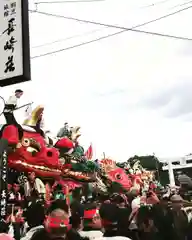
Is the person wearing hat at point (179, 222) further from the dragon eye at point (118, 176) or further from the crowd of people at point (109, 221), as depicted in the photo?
the dragon eye at point (118, 176)

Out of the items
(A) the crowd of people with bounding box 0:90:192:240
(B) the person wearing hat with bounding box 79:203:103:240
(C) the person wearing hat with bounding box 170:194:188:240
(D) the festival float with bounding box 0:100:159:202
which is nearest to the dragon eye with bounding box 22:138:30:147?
(D) the festival float with bounding box 0:100:159:202

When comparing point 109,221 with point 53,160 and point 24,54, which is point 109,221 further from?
point 53,160

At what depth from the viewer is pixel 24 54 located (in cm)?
598

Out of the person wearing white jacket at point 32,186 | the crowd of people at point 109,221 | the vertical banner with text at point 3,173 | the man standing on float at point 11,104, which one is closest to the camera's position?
the crowd of people at point 109,221

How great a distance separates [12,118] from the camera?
34.4 feet

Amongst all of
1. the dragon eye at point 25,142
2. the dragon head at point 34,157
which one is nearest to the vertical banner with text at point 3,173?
the dragon head at point 34,157

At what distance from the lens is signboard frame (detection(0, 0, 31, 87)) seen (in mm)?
5938

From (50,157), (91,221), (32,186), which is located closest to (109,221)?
(91,221)

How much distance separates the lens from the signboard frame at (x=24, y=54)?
5.94 m

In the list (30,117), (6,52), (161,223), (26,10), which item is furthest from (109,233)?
(30,117)

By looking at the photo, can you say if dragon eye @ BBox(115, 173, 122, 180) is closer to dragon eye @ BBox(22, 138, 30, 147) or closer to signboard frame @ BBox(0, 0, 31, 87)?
dragon eye @ BBox(22, 138, 30, 147)

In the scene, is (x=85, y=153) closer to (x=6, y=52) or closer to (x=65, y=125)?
(x=65, y=125)

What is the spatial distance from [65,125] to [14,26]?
8713 millimetres

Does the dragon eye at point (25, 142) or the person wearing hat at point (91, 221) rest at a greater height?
the dragon eye at point (25, 142)
